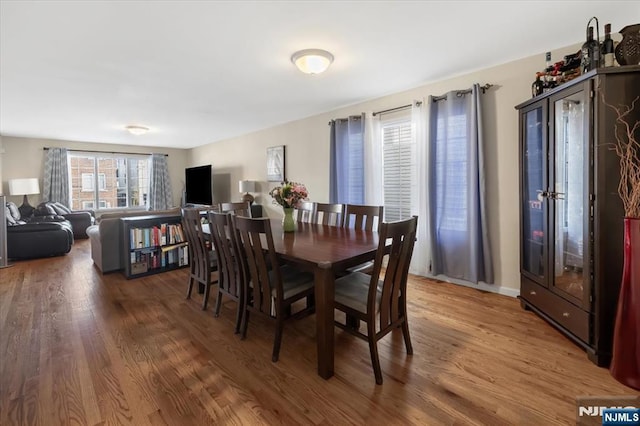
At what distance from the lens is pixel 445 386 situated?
1730 mm

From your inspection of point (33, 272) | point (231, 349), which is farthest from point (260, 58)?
point (33, 272)

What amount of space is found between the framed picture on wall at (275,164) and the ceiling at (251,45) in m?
1.42

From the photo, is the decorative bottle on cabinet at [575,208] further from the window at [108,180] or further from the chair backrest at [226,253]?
the window at [108,180]

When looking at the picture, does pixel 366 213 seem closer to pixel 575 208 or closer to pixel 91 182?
pixel 575 208

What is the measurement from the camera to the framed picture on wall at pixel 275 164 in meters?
5.55

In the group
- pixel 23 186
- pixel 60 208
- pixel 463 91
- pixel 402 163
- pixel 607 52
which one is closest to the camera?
pixel 607 52

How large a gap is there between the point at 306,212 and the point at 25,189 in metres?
6.25

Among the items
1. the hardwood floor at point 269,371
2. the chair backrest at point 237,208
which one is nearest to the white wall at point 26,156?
the hardwood floor at point 269,371

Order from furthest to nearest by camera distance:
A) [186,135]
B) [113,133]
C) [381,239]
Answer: [186,135] → [113,133] → [381,239]

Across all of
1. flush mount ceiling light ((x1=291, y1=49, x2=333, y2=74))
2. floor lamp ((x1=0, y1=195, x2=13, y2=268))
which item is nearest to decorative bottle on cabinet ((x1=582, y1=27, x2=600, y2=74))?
flush mount ceiling light ((x1=291, y1=49, x2=333, y2=74))

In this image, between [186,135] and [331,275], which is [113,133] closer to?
[186,135]

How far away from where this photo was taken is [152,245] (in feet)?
12.8

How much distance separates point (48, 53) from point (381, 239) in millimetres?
3129

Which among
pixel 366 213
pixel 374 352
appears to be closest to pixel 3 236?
pixel 366 213
